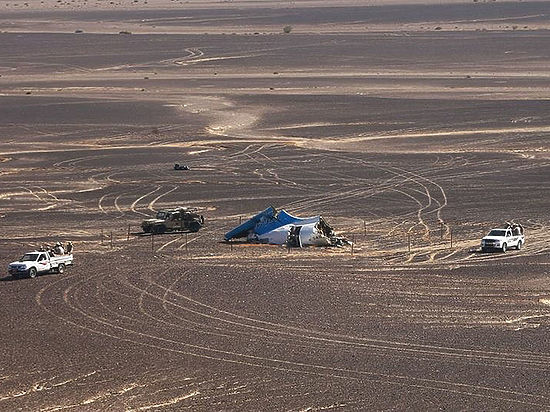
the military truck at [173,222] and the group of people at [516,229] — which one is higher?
the military truck at [173,222]

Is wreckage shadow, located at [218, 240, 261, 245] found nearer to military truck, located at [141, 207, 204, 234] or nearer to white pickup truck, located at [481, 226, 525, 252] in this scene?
military truck, located at [141, 207, 204, 234]

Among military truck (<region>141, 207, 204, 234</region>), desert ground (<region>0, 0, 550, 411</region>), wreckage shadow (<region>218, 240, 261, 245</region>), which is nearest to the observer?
desert ground (<region>0, 0, 550, 411</region>)

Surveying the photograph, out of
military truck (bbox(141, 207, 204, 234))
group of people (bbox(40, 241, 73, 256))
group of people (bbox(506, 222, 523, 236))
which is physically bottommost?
group of people (bbox(506, 222, 523, 236))

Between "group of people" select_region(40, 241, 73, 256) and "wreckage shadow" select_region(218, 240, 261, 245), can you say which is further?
"wreckage shadow" select_region(218, 240, 261, 245)

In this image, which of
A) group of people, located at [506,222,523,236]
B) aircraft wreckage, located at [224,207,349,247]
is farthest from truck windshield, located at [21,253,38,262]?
group of people, located at [506,222,523,236]

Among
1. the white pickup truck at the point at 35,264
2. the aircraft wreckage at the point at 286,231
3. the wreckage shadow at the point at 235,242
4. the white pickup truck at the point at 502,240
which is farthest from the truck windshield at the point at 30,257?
the white pickup truck at the point at 502,240

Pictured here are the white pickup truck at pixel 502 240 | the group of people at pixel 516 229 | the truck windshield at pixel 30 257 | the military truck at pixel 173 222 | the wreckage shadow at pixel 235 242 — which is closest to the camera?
the truck windshield at pixel 30 257

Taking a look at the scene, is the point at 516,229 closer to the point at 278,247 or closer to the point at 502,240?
the point at 502,240

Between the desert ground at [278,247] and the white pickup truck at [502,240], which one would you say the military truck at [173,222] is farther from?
the white pickup truck at [502,240]
